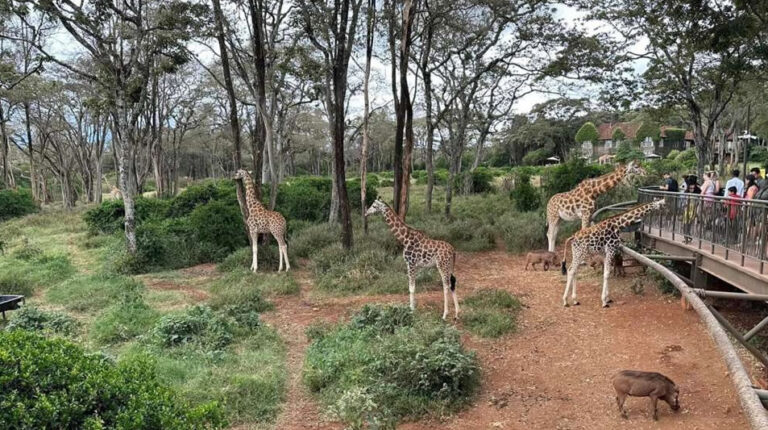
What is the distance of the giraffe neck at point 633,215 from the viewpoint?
33.1 feet

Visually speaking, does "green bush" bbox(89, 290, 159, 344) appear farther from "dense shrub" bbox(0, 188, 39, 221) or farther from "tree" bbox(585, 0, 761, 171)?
"dense shrub" bbox(0, 188, 39, 221)

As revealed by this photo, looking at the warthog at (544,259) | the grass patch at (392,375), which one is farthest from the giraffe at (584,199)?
the grass patch at (392,375)

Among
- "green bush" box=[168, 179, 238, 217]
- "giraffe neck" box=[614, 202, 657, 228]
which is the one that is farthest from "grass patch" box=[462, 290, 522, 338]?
"green bush" box=[168, 179, 238, 217]

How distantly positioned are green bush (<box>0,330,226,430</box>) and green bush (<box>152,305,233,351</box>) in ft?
13.7

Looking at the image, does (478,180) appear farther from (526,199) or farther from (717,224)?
(717,224)

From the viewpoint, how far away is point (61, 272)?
13.2 metres

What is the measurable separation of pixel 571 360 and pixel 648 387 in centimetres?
194

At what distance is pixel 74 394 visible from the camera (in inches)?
130

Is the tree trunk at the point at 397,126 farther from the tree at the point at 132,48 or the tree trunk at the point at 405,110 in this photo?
the tree at the point at 132,48

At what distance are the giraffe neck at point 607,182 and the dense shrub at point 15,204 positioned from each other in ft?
88.6

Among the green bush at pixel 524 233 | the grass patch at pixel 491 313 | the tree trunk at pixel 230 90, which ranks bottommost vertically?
the grass patch at pixel 491 313

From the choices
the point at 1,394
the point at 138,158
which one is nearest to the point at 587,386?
the point at 1,394

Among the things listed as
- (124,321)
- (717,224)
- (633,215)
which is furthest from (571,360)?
(124,321)

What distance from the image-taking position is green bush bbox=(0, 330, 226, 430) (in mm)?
3084
